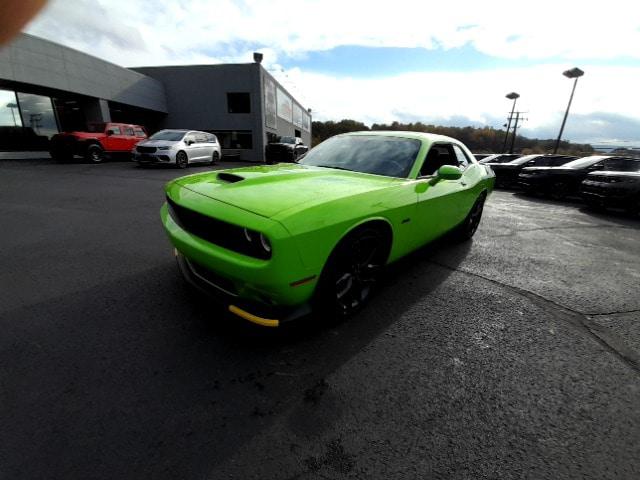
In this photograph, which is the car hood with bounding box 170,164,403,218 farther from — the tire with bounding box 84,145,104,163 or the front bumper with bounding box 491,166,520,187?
the tire with bounding box 84,145,104,163

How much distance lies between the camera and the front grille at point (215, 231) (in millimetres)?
1890

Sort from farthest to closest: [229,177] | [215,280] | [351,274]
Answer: [229,177] < [351,274] < [215,280]

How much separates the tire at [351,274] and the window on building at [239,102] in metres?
22.9

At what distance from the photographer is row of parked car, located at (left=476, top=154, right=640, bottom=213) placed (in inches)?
292

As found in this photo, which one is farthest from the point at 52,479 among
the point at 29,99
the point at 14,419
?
the point at 29,99

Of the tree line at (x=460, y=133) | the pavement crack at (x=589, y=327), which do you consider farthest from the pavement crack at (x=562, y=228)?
the tree line at (x=460, y=133)

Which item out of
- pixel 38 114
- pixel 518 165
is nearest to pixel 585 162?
pixel 518 165

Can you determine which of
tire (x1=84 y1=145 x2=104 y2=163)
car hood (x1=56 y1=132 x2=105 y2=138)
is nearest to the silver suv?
tire (x1=84 y1=145 x2=104 y2=163)

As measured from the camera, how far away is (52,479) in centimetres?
126

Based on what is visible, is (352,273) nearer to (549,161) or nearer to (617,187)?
(617,187)

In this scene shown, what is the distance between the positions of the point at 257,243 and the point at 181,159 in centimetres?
1306

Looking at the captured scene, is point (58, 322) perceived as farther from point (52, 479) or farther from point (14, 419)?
point (52, 479)

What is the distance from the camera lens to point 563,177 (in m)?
9.88

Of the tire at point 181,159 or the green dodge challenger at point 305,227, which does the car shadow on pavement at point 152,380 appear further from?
the tire at point 181,159
